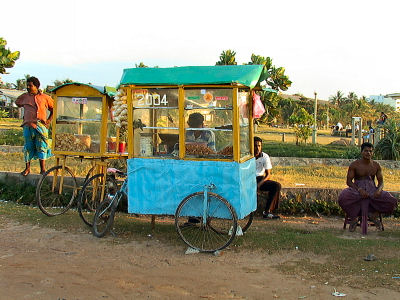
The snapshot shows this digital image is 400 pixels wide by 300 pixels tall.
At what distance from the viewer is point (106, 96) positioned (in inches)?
277

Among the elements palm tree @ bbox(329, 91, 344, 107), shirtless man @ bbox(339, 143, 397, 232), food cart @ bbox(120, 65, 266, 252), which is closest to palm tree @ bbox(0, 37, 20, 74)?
food cart @ bbox(120, 65, 266, 252)

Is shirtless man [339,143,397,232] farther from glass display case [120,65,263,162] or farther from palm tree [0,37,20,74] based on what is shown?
palm tree [0,37,20,74]

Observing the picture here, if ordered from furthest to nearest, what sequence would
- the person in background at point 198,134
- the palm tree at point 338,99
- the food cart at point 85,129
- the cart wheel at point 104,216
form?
the palm tree at point 338,99 < the food cart at point 85,129 < the cart wheel at point 104,216 < the person in background at point 198,134

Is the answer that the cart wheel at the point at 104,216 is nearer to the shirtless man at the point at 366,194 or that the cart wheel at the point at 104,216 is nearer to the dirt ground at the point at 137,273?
the dirt ground at the point at 137,273

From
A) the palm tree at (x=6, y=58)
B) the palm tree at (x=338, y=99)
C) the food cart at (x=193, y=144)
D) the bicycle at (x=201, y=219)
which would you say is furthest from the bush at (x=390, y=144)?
the palm tree at (x=338, y=99)

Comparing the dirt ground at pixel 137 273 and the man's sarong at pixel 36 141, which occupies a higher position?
the man's sarong at pixel 36 141

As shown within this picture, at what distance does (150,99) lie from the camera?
584 cm

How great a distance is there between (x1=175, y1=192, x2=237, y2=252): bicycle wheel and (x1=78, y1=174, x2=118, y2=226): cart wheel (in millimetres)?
1177

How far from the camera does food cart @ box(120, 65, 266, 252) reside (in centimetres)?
550

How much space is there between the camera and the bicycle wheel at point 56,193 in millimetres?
7371

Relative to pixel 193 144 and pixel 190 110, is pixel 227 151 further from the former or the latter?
pixel 190 110

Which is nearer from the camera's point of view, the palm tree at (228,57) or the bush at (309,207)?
the bush at (309,207)

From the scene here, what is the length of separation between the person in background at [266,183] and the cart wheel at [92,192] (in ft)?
7.70

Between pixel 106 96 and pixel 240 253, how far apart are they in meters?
3.13
